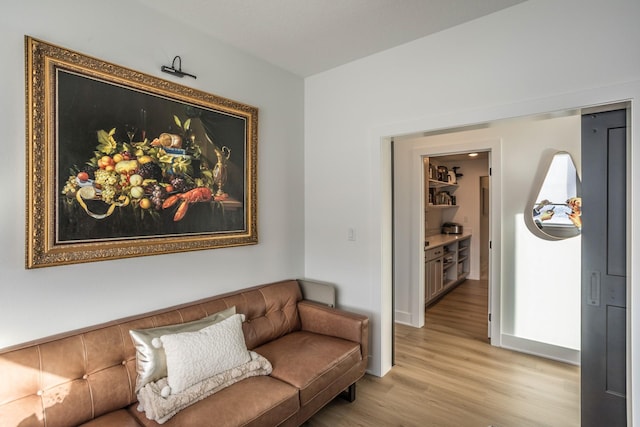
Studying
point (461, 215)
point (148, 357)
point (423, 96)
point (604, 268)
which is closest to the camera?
point (148, 357)

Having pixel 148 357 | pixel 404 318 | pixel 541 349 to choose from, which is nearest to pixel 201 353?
pixel 148 357

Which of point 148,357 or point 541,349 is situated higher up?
point 148,357

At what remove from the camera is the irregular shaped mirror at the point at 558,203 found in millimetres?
2932

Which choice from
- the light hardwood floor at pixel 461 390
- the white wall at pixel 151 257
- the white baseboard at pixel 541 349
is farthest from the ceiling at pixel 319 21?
the white baseboard at pixel 541 349

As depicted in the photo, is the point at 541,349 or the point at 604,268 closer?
the point at 604,268

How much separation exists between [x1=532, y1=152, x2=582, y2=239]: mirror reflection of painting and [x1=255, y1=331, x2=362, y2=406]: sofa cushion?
2.23m

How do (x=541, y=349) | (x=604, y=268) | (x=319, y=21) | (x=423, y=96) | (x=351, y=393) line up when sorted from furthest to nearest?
1. (x=541, y=349)
2. (x=423, y=96)
3. (x=351, y=393)
4. (x=319, y=21)
5. (x=604, y=268)

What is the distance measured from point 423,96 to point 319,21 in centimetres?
96

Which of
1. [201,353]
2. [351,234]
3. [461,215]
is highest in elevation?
[461,215]

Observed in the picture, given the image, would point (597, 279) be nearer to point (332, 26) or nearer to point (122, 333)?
point (332, 26)

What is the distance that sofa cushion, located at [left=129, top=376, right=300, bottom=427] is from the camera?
1.50 meters

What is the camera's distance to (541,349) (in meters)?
3.10

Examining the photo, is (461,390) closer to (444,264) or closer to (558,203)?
(558,203)

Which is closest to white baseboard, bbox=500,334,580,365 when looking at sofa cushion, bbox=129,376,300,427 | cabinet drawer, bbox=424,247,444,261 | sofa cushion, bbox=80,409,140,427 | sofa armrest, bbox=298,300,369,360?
cabinet drawer, bbox=424,247,444,261
